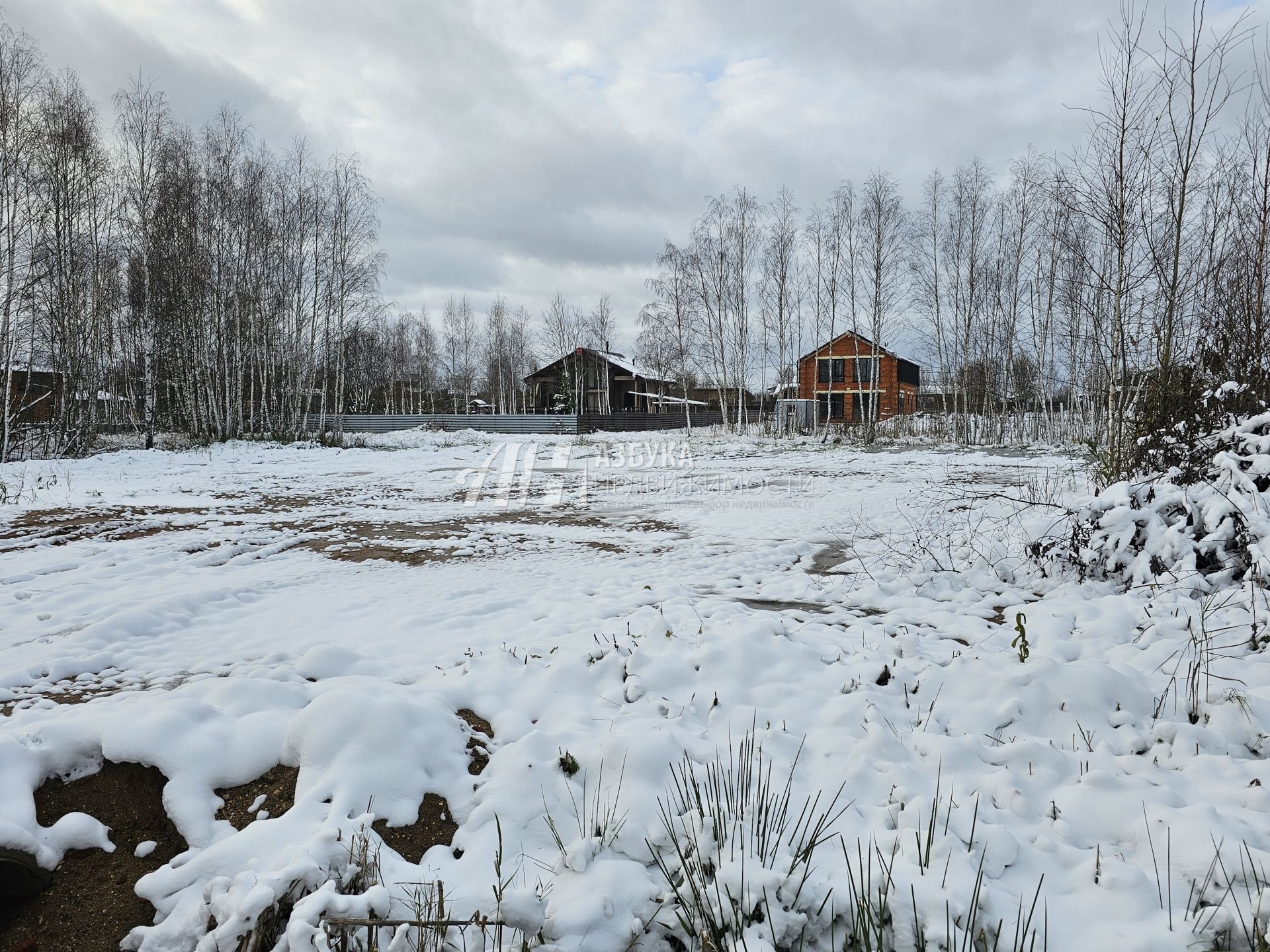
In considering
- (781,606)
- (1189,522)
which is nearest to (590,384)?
(781,606)

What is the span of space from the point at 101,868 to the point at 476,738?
52.9 inches

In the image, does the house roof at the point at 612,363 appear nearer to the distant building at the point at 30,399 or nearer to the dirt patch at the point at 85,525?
the distant building at the point at 30,399

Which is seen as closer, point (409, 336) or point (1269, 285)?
point (1269, 285)

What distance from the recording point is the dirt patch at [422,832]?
89.9 inches

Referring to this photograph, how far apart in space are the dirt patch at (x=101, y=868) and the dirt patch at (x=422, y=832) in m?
0.71

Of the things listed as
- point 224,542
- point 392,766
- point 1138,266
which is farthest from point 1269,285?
point 224,542

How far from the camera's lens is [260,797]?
2451 mm

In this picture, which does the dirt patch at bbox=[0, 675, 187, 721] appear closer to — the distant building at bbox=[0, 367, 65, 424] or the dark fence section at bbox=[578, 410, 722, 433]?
the distant building at bbox=[0, 367, 65, 424]

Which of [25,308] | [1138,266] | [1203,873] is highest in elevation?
[25,308]

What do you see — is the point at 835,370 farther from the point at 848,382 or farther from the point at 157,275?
the point at 157,275

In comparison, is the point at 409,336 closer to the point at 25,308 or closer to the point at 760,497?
the point at 25,308

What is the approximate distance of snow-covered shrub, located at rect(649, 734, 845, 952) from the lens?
1.90m

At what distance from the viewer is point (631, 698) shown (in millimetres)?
3273

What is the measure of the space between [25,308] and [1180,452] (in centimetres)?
1999
